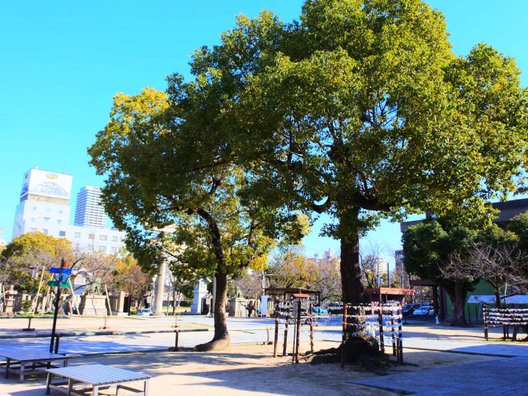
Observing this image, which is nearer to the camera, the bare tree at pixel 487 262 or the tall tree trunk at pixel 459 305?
the bare tree at pixel 487 262

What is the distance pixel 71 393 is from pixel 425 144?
323 inches

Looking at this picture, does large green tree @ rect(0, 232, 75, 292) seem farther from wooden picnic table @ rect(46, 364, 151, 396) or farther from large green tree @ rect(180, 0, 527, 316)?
wooden picnic table @ rect(46, 364, 151, 396)

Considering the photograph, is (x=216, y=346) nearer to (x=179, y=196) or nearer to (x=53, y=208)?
(x=179, y=196)

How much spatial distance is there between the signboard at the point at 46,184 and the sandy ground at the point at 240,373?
384 ft

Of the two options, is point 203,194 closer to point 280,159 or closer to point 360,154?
point 280,159

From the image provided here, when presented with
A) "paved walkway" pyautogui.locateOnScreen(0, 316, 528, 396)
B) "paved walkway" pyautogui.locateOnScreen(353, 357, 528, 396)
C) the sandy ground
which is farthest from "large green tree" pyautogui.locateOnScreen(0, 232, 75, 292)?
"paved walkway" pyautogui.locateOnScreen(353, 357, 528, 396)

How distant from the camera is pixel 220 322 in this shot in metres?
16.2

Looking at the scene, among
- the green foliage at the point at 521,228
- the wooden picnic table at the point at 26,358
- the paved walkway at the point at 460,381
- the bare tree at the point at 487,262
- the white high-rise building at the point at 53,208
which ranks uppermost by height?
the white high-rise building at the point at 53,208

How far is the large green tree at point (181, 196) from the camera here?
43.8ft

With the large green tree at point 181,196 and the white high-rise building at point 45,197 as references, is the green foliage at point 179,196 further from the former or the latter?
the white high-rise building at point 45,197

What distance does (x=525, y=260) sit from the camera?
29.3m

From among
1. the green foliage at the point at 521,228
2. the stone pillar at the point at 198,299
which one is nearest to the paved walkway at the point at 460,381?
the green foliage at the point at 521,228

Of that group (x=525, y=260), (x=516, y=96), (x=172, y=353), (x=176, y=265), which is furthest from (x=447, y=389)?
(x=525, y=260)

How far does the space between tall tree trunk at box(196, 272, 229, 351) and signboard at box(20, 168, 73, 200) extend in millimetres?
115729
